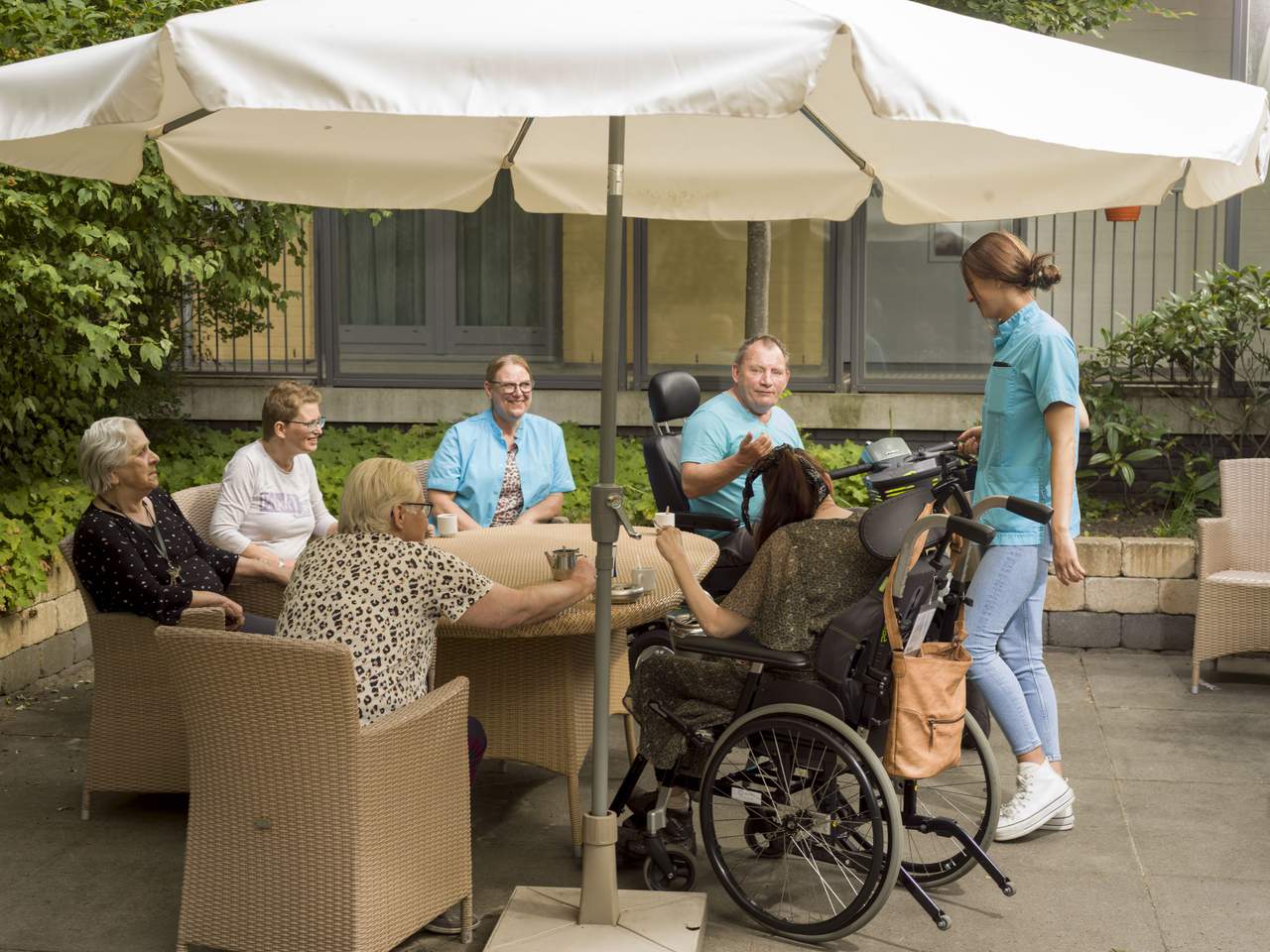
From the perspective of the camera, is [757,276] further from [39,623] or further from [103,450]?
[103,450]

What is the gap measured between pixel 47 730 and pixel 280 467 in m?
1.37

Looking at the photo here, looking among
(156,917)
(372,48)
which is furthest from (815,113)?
(156,917)

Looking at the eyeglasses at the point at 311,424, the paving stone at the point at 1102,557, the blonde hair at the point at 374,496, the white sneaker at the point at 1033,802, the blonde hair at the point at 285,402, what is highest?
the blonde hair at the point at 285,402

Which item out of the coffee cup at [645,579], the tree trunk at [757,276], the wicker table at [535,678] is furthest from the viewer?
the tree trunk at [757,276]

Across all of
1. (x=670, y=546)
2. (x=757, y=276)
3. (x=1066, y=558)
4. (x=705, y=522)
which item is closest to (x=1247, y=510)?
(x=1066, y=558)

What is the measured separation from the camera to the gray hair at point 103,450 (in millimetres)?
4457

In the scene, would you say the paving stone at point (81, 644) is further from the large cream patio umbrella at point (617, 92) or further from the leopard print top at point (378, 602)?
the leopard print top at point (378, 602)

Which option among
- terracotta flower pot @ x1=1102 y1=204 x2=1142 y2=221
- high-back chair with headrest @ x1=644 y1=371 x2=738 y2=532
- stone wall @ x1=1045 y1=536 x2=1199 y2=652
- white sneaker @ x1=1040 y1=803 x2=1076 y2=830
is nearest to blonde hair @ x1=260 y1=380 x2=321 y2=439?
high-back chair with headrest @ x1=644 y1=371 x2=738 y2=532

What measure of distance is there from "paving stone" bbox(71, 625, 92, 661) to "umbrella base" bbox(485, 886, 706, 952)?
353 centimetres

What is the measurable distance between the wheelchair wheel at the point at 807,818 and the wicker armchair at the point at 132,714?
1735 millimetres

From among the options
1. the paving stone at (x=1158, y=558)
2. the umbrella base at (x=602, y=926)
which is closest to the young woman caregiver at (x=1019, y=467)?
the umbrella base at (x=602, y=926)

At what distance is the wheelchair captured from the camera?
361 centimetres

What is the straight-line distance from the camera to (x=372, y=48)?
2859mm

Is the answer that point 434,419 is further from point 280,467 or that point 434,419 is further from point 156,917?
point 156,917
